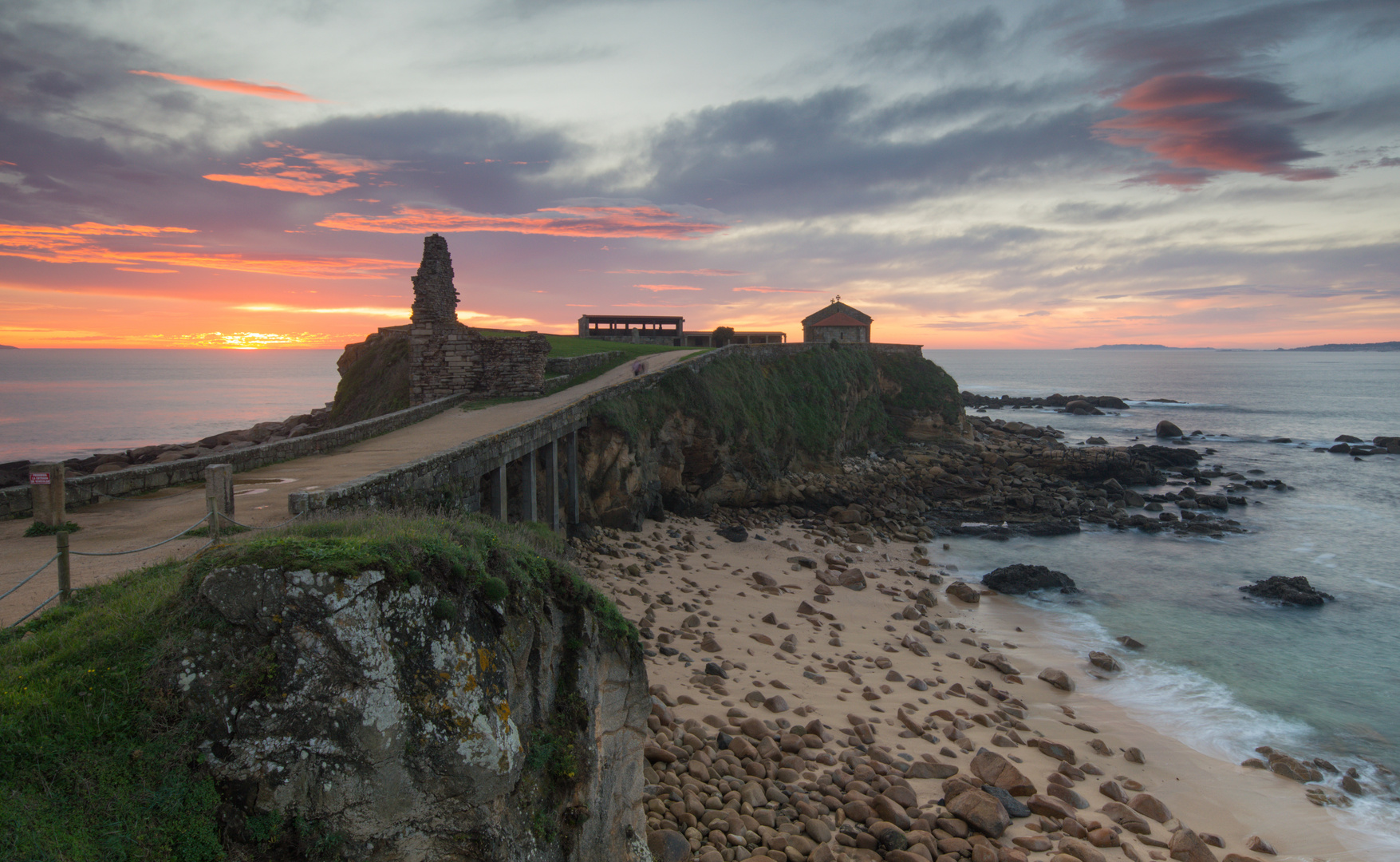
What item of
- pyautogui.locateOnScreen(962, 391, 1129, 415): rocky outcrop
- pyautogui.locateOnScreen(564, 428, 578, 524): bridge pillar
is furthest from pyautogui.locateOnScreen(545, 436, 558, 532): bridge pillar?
pyautogui.locateOnScreen(962, 391, 1129, 415): rocky outcrop

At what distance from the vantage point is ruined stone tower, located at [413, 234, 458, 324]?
2502 cm

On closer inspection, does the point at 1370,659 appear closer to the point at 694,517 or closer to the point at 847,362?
the point at 694,517

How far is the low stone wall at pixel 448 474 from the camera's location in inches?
386

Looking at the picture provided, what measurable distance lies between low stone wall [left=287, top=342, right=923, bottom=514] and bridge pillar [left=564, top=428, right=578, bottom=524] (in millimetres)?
502

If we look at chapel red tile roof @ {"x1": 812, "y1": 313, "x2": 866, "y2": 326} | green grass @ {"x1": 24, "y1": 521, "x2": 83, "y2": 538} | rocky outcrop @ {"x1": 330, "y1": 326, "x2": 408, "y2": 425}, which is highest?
chapel red tile roof @ {"x1": 812, "y1": 313, "x2": 866, "y2": 326}

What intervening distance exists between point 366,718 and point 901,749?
30.6 ft

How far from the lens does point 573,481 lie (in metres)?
21.3

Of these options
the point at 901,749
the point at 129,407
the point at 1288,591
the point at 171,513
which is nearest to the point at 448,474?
the point at 171,513

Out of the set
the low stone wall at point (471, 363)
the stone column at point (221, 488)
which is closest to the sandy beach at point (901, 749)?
the stone column at point (221, 488)

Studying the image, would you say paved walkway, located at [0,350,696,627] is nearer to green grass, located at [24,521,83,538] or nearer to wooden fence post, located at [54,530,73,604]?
green grass, located at [24,521,83,538]

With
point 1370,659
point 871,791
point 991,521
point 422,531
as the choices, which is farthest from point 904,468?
point 422,531

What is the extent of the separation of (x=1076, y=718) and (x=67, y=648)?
15494 mm

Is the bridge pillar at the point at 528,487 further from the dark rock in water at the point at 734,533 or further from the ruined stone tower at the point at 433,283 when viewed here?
the ruined stone tower at the point at 433,283

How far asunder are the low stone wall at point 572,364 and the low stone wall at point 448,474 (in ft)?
28.5
